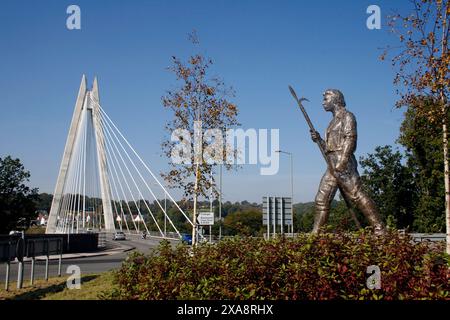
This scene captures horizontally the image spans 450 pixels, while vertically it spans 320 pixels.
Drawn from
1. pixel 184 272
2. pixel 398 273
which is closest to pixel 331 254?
pixel 398 273

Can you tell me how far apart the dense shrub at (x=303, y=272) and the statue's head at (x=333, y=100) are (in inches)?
158

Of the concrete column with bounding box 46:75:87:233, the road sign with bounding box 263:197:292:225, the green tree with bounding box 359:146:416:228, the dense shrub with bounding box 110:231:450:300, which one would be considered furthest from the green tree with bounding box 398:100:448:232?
the dense shrub with bounding box 110:231:450:300

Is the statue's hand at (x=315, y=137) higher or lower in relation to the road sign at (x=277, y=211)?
higher

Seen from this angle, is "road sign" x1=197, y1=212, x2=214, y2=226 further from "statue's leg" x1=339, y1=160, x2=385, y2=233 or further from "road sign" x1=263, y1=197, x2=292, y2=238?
"statue's leg" x1=339, y1=160, x2=385, y2=233

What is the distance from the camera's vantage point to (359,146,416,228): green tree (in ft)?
139

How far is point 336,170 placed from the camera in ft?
31.8

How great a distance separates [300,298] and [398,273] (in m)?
1.20

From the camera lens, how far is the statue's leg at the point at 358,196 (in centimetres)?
945

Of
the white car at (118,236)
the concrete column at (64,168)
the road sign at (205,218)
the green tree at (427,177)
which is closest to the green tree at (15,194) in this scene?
the concrete column at (64,168)

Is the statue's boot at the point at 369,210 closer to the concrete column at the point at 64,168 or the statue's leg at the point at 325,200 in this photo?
Result: the statue's leg at the point at 325,200

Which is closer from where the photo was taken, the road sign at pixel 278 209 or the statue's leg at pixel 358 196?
the statue's leg at pixel 358 196
